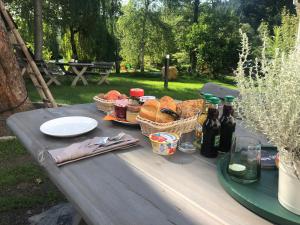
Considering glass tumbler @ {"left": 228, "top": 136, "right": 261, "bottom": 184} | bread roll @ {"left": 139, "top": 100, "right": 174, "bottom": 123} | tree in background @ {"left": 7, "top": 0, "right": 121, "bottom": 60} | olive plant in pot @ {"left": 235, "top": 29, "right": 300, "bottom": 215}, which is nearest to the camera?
olive plant in pot @ {"left": 235, "top": 29, "right": 300, "bottom": 215}

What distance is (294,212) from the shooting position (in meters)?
0.97

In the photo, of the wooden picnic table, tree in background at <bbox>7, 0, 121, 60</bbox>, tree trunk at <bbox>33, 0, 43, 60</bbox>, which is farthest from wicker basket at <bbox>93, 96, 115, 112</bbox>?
tree in background at <bbox>7, 0, 121, 60</bbox>

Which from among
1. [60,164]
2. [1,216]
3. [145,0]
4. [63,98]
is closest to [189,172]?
[60,164]

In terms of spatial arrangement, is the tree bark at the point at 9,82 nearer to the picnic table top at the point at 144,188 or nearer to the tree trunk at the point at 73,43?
the picnic table top at the point at 144,188

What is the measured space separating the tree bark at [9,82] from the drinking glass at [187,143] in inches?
123

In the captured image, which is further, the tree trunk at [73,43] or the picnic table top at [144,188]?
the tree trunk at [73,43]

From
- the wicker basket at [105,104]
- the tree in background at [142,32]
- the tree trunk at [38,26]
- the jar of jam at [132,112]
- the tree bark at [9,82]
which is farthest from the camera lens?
the tree in background at [142,32]

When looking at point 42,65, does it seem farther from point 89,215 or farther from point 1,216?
point 89,215

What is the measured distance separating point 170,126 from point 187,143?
0.41ft

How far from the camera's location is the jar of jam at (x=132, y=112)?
1840mm

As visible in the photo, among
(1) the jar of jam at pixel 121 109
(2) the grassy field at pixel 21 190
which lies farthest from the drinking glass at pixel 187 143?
(2) the grassy field at pixel 21 190

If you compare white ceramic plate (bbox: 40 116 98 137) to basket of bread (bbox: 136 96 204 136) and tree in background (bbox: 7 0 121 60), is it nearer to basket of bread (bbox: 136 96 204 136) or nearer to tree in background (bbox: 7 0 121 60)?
basket of bread (bbox: 136 96 204 136)

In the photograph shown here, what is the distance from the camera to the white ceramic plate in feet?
5.50

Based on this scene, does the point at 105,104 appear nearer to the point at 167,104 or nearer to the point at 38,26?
the point at 167,104
